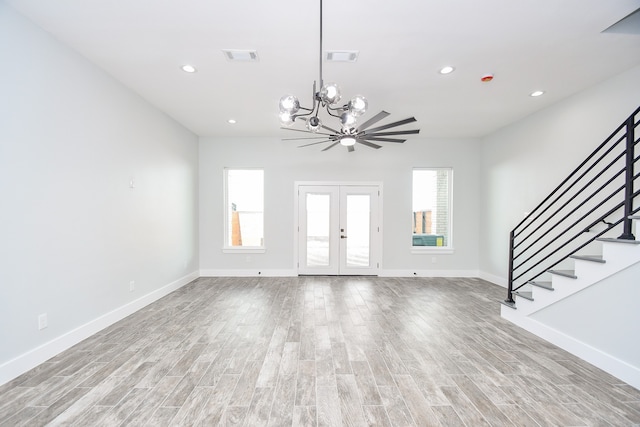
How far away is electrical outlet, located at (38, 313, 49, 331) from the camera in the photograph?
2.43 metres

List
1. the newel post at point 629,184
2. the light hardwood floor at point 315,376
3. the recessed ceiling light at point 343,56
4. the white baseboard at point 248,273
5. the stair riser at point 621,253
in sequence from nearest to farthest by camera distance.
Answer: the light hardwood floor at point 315,376 → the stair riser at point 621,253 → the newel post at point 629,184 → the recessed ceiling light at point 343,56 → the white baseboard at point 248,273

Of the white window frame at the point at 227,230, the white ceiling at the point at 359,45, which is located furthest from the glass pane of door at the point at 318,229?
the white ceiling at the point at 359,45

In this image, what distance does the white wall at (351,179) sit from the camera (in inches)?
231

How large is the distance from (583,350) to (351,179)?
172 inches

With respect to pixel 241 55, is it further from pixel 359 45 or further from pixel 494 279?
pixel 494 279

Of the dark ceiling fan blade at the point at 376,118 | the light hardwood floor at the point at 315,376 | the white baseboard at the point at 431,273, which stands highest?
the dark ceiling fan blade at the point at 376,118

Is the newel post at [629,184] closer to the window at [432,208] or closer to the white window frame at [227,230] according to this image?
the window at [432,208]

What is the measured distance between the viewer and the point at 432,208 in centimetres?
608

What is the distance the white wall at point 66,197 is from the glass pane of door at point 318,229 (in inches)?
114

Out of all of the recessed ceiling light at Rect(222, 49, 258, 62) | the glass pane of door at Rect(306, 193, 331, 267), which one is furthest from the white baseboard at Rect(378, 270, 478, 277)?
the recessed ceiling light at Rect(222, 49, 258, 62)

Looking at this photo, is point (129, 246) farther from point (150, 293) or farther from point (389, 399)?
point (389, 399)

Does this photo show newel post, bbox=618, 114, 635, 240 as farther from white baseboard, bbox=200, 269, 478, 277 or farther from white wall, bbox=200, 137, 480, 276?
white baseboard, bbox=200, 269, 478, 277

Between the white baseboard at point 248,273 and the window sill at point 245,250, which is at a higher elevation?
the window sill at point 245,250

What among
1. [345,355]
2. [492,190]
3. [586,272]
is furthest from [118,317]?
[492,190]
